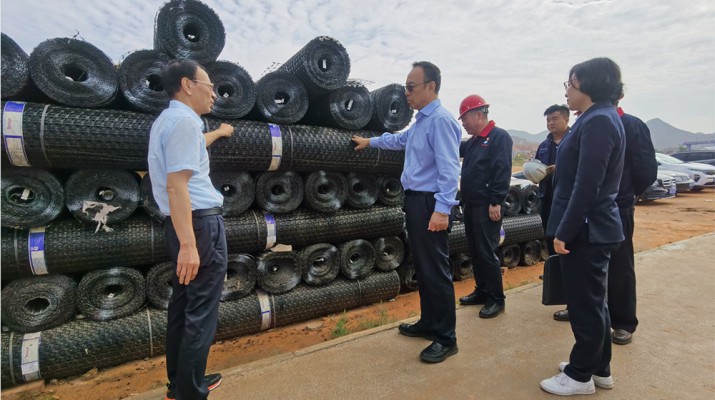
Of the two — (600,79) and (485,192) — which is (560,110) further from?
(600,79)

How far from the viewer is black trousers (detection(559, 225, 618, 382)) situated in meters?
1.88

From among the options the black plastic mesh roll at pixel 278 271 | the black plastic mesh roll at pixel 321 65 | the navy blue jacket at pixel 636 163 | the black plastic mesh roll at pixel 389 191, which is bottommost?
the black plastic mesh roll at pixel 278 271

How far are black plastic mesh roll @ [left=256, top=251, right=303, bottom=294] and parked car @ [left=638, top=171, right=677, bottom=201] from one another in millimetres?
12091

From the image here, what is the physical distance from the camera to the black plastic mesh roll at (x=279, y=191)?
3.11m

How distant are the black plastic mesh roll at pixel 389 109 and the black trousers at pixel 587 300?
84.6 inches

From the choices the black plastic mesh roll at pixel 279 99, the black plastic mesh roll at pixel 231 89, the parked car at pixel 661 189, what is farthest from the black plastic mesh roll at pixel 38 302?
the parked car at pixel 661 189

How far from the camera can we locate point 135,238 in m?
2.60

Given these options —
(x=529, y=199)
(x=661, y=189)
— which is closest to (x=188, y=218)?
(x=529, y=199)

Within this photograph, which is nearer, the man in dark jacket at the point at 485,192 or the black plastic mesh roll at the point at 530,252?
the man in dark jacket at the point at 485,192

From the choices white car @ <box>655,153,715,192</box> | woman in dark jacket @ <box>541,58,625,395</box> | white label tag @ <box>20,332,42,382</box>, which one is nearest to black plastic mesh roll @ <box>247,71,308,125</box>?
woman in dark jacket @ <box>541,58,625,395</box>

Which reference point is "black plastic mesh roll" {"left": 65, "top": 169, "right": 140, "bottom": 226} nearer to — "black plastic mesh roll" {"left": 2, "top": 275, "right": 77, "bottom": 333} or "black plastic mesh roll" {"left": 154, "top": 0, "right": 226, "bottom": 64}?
"black plastic mesh roll" {"left": 2, "top": 275, "right": 77, "bottom": 333}

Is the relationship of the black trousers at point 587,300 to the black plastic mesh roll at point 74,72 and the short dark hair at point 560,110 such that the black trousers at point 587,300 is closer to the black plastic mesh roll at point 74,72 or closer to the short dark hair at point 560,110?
the short dark hair at point 560,110

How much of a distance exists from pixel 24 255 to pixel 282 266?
1780 mm

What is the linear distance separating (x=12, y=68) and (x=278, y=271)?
230 cm
